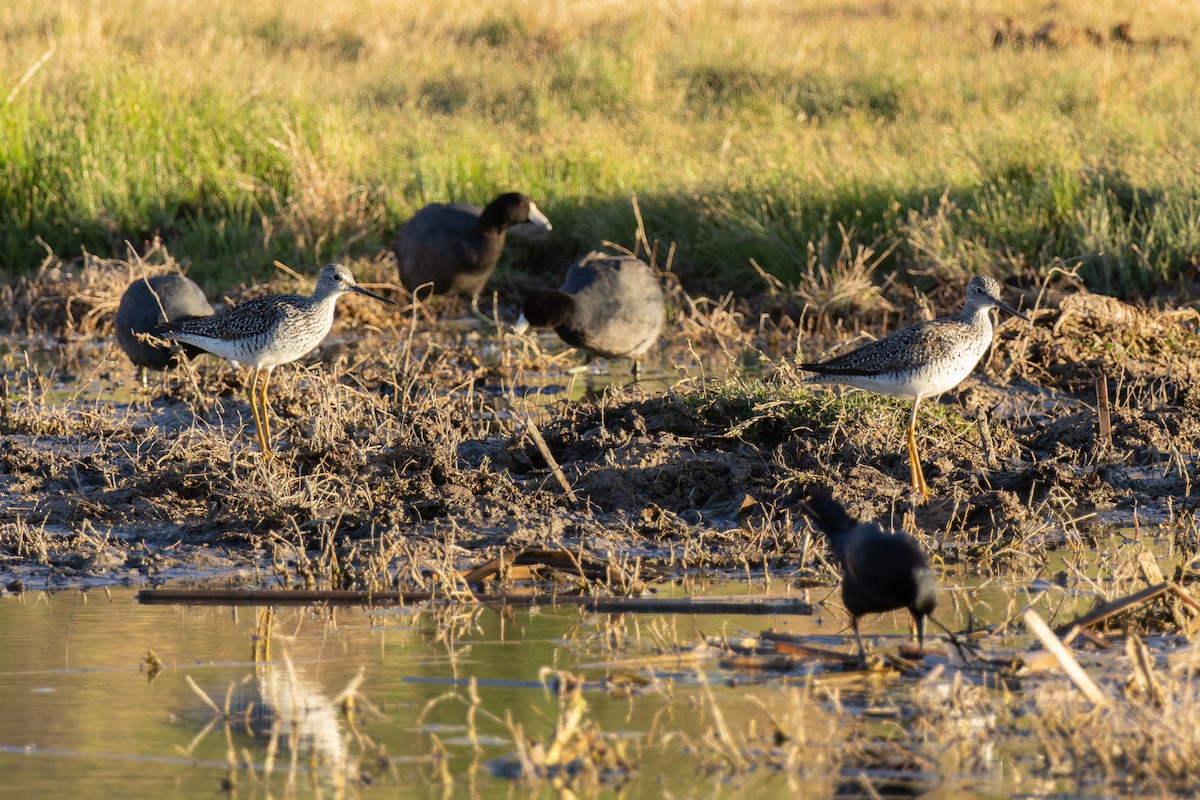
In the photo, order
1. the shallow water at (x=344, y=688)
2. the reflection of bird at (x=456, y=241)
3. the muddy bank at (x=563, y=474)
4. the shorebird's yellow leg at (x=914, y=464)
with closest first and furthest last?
the shallow water at (x=344, y=688) → the muddy bank at (x=563, y=474) → the shorebird's yellow leg at (x=914, y=464) → the reflection of bird at (x=456, y=241)

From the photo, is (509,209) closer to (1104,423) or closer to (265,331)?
(265,331)

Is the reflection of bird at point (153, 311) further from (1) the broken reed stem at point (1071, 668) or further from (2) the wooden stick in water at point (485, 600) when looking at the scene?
(1) the broken reed stem at point (1071, 668)

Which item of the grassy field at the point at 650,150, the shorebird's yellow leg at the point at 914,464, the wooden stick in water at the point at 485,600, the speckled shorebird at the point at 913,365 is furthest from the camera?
the grassy field at the point at 650,150

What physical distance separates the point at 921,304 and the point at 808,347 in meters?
0.99

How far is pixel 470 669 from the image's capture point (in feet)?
17.8

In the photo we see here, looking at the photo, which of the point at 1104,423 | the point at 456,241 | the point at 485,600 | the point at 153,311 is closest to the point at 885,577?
the point at 485,600

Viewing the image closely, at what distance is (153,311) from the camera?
10.5m

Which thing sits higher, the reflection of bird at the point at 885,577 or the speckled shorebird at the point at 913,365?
the speckled shorebird at the point at 913,365

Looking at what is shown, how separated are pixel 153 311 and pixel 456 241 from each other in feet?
9.77

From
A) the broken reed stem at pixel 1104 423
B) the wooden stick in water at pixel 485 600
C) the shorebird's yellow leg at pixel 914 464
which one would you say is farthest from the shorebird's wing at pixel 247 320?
the broken reed stem at pixel 1104 423

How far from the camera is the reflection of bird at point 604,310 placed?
11.4m

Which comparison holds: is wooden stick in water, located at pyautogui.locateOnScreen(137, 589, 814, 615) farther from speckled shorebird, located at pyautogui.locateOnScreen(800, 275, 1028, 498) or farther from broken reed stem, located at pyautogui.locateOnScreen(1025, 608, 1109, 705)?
speckled shorebird, located at pyautogui.locateOnScreen(800, 275, 1028, 498)

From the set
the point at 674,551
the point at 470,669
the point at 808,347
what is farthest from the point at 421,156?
the point at 470,669

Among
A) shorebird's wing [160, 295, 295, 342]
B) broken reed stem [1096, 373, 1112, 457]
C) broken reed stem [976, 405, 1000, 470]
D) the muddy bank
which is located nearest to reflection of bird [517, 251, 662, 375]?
the muddy bank
